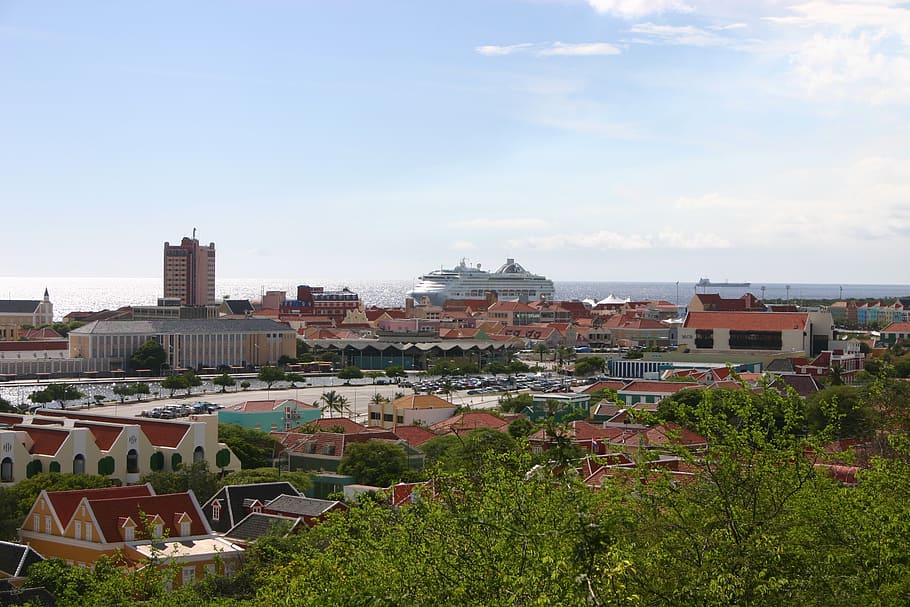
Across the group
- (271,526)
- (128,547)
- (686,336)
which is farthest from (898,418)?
(686,336)

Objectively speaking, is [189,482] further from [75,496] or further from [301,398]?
[301,398]

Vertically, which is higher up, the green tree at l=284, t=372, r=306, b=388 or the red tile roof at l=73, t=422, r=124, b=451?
the red tile roof at l=73, t=422, r=124, b=451

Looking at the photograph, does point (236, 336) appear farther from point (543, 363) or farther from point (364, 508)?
point (364, 508)

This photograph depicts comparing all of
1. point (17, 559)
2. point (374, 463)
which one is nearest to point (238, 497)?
point (17, 559)

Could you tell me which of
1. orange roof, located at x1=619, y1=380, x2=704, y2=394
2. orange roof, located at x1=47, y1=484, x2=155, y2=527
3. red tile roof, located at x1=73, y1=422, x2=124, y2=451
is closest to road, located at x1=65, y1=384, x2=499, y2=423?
orange roof, located at x1=619, y1=380, x2=704, y2=394

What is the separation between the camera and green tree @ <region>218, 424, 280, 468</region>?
27.5 m

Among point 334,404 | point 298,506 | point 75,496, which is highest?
point 75,496

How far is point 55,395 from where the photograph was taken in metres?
48.1

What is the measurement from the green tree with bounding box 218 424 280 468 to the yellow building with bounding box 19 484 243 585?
6935 mm

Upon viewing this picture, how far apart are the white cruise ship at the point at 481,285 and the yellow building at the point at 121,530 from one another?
326ft

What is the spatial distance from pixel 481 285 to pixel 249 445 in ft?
306

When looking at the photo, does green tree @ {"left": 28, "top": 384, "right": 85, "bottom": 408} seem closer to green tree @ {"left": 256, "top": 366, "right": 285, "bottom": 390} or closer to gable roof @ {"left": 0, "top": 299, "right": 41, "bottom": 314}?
green tree @ {"left": 256, "top": 366, "right": 285, "bottom": 390}

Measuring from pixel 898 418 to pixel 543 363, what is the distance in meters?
49.2

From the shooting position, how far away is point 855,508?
914 cm
